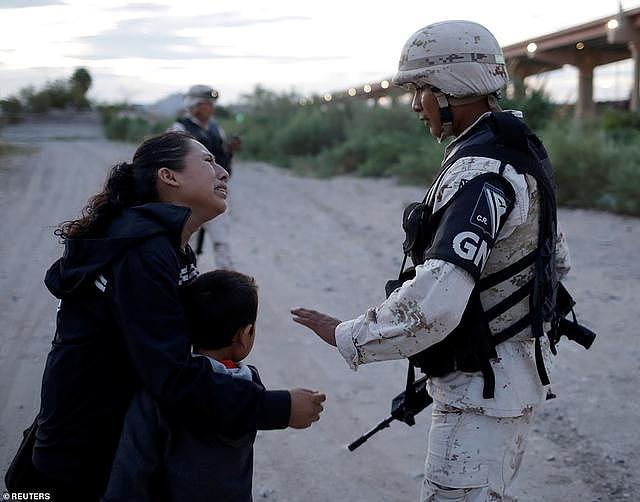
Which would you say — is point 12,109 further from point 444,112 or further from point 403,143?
point 444,112

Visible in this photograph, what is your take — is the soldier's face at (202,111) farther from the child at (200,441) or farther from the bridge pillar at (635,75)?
the bridge pillar at (635,75)

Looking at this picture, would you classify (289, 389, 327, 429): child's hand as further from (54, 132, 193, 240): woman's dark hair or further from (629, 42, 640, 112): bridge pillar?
(629, 42, 640, 112): bridge pillar

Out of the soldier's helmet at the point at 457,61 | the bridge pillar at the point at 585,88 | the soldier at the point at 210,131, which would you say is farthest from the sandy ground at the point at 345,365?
the bridge pillar at the point at 585,88

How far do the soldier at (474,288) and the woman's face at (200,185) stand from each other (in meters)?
0.45

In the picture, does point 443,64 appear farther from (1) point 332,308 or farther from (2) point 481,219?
(1) point 332,308

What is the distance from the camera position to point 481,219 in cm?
219

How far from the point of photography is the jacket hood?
202 cm

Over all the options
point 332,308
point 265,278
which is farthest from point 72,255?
point 265,278

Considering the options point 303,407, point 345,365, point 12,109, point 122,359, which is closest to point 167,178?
point 122,359

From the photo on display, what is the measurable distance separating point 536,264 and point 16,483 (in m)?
1.64

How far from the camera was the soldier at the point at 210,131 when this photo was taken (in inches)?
314

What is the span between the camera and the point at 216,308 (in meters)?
2.21

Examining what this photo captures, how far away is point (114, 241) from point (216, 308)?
1.17 feet

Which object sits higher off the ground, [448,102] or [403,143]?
[448,102]
